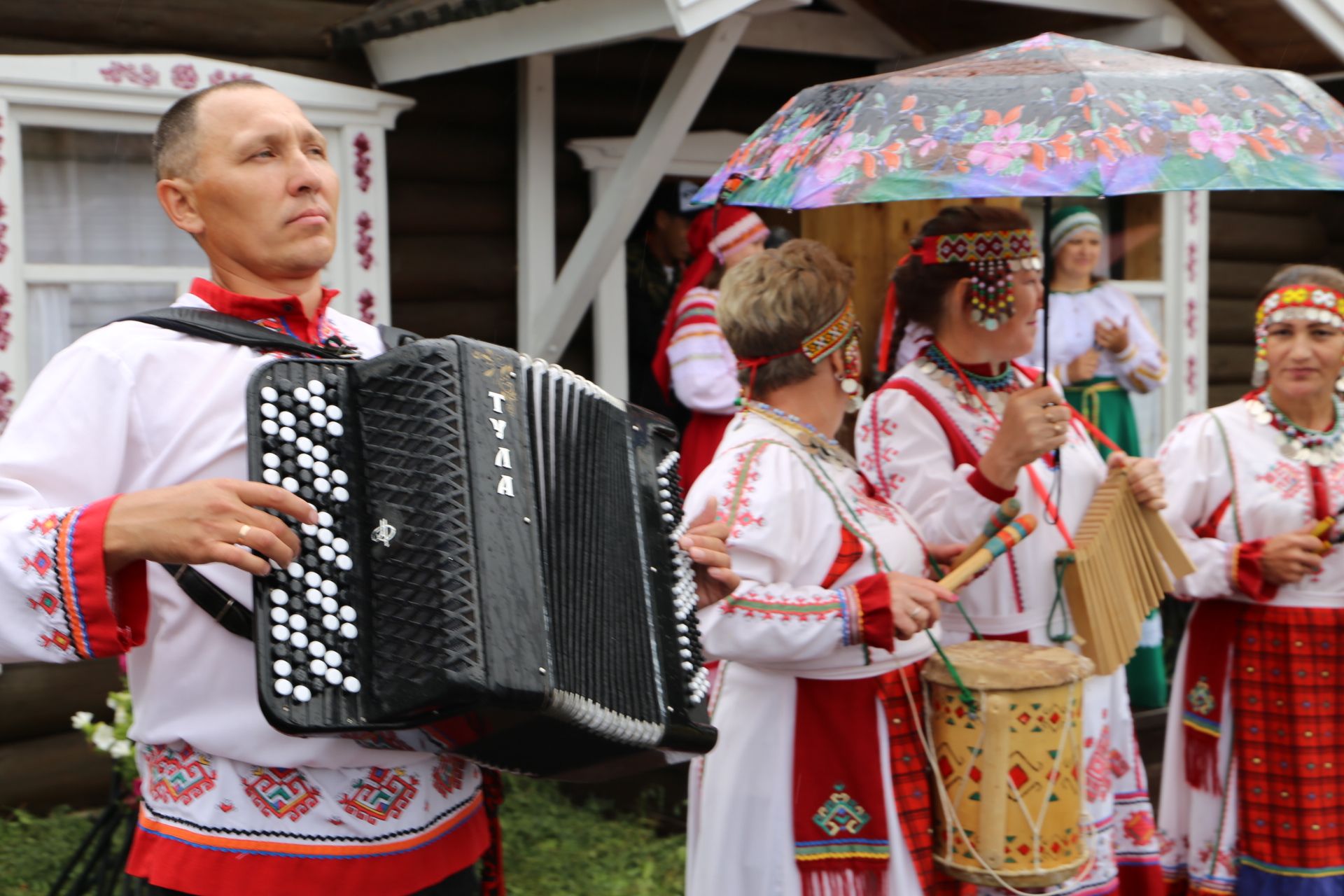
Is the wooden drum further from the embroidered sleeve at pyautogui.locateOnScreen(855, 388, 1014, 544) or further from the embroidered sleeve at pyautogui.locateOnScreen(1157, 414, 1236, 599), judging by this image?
the embroidered sleeve at pyautogui.locateOnScreen(1157, 414, 1236, 599)

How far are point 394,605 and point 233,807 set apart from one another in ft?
1.35

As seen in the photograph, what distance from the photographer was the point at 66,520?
1.58 m

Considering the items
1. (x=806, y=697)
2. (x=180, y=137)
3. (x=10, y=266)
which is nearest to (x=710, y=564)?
(x=806, y=697)

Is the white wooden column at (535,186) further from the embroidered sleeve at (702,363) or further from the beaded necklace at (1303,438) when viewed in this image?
the beaded necklace at (1303,438)

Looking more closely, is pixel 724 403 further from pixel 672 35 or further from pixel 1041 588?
pixel 1041 588

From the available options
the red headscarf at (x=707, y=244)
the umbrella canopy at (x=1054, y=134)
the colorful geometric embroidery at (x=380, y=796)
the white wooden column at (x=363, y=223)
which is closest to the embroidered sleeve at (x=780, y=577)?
the umbrella canopy at (x=1054, y=134)

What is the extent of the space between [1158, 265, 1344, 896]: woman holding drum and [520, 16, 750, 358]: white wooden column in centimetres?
188

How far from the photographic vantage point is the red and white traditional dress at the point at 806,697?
2.56 metres

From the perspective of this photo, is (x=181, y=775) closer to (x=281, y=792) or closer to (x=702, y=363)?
(x=281, y=792)

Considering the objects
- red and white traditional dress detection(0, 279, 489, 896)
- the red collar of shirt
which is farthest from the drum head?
the red collar of shirt

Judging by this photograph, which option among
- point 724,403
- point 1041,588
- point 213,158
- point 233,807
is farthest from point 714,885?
point 724,403

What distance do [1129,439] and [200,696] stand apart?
4.77m

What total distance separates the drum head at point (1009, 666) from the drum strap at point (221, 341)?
127 centimetres

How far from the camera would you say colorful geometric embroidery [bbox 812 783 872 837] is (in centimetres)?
264
